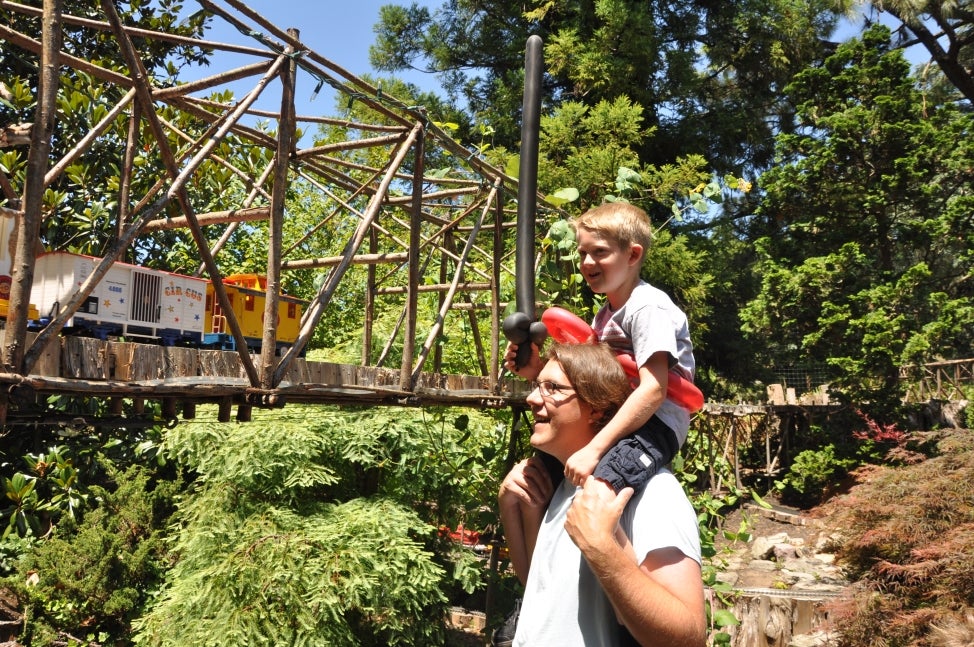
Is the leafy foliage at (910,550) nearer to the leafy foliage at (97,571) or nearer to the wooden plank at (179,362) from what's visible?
the wooden plank at (179,362)

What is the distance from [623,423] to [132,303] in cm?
258

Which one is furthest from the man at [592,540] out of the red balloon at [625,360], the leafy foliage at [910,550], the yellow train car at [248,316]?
the leafy foliage at [910,550]

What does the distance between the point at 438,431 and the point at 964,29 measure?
1666 centimetres

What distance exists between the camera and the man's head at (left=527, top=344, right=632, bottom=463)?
1.46 m

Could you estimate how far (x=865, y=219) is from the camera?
12898 millimetres

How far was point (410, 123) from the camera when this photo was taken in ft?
11.0

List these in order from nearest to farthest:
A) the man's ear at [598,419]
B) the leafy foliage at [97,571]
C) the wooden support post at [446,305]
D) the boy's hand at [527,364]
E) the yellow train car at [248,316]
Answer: the man's ear at [598,419]
the boy's hand at [527,364]
the wooden support post at [446,305]
the yellow train car at [248,316]
the leafy foliage at [97,571]

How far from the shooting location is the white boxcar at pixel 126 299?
9.66ft

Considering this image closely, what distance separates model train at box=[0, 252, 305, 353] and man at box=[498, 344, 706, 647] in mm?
1690

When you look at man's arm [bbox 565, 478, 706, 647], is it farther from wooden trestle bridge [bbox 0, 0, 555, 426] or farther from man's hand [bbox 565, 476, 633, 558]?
wooden trestle bridge [bbox 0, 0, 555, 426]

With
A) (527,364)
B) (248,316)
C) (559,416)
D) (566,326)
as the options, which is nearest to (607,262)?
(566,326)

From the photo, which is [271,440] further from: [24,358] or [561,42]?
[561,42]

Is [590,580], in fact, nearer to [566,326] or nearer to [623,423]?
[623,423]

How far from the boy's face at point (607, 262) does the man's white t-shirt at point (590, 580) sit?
0.48 m
